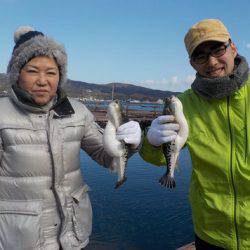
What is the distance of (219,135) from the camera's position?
3.77 meters

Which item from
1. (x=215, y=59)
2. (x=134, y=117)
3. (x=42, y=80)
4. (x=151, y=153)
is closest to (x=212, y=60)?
(x=215, y=59)

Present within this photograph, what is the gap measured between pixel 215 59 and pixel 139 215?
1222 cm

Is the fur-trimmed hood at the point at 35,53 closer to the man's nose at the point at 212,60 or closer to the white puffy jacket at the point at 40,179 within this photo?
the white puffy jacket at the point at 40,179

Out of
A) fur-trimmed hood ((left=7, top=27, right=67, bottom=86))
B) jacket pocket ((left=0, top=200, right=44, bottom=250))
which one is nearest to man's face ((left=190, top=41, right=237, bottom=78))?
fur-trimmed hood ((left=7, top=27, right=67, bottom=86))

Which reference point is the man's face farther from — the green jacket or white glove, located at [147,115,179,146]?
white glove, located at [147,115,179,146]

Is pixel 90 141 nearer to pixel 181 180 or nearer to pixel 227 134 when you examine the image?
pixel 227 134

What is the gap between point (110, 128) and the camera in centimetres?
387

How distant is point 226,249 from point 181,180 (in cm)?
1591

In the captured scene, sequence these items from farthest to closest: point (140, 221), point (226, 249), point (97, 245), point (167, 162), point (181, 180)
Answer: point (181, 180), point (140, 221), point (97, 245), point (167, 162), point (226, 249)

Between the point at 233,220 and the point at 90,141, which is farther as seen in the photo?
the point at 90,141

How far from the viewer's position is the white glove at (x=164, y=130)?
3.72 metres

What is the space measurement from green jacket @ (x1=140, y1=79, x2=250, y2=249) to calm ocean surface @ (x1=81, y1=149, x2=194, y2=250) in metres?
9.02

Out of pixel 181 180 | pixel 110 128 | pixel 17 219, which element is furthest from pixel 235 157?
pixel 181 180

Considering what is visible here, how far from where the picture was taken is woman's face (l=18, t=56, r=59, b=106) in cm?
368
